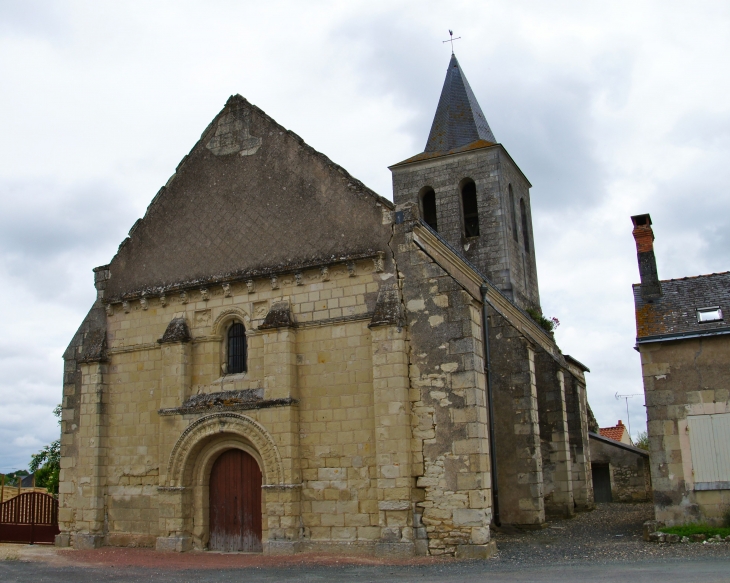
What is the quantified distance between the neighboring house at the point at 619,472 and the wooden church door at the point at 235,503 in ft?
46.6

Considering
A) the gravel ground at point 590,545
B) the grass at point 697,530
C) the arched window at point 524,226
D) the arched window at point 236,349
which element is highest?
the arched window at point 524,226

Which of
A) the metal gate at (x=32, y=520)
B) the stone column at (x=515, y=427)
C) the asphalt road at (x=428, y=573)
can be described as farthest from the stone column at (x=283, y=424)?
the metal gate at (x=32, y=520)

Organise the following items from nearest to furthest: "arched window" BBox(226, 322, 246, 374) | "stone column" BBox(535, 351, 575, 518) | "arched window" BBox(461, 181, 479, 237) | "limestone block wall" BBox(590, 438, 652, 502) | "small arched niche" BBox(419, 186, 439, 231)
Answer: "arched window" BBox(226, 322, 246, 374) < "stone column" BBox(535, 351, 575, 518) < "limestone block wall" BBox(590, 438, 652, 502) < "arched window" BBox(461, 181, 479, 237) < "small arched niche" BBox(419, 186, 439, 231)

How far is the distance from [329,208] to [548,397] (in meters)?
7.90

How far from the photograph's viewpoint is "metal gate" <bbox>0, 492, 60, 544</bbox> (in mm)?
16188

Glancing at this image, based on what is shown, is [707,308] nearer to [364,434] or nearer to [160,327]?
[364,434]

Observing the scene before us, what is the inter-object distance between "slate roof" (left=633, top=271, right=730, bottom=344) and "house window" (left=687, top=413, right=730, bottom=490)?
5.24 feet

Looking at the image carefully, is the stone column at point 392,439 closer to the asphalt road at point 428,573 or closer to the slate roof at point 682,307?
the asphalt road at point 428,573

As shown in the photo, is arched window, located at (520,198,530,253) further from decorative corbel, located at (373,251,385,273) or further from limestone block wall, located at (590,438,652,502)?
decorative corbel, located at (373,251,385,273)

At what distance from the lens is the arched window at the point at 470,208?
25.9 metres

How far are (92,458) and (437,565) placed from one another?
8.01m

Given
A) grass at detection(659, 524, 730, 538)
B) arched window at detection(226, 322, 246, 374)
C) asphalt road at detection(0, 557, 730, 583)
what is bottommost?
asphalt road at detection(0, 557, 730, 583)

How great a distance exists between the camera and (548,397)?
711 inches

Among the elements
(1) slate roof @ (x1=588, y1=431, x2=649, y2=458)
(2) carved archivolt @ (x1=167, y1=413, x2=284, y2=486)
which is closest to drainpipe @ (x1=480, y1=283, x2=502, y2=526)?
(2) carved archivolt @ (x1=167, y1=413, x2=284, y2=486)
